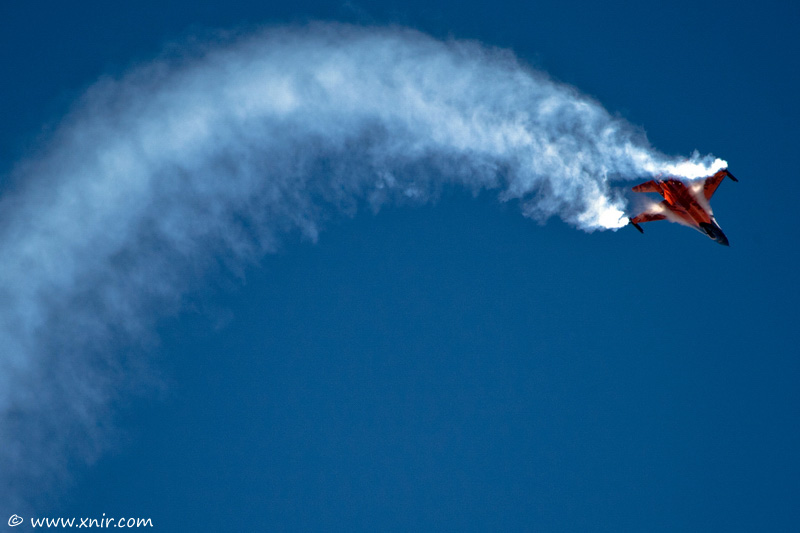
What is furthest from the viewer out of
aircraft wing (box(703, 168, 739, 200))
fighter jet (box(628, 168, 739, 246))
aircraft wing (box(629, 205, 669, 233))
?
aircraft wing (box(629, 205, 669, 233))

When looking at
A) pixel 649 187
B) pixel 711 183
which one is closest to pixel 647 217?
pixel 649 187

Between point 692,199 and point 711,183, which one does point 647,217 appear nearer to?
point 692,199

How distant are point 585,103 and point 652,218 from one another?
37.5 ft

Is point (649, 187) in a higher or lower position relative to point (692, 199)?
higher

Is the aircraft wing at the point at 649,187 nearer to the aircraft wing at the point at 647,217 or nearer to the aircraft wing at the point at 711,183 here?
the aircraft wing at the point at 647,217

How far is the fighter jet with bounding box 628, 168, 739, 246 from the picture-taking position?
62.5 metres

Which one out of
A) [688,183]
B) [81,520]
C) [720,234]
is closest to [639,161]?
[688,183]

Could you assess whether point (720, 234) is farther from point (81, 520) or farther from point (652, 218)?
point (81, 520)

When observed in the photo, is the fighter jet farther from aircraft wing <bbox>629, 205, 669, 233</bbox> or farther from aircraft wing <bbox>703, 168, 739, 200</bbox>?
aircraft wing <bbox>629, 205, 669, 233</bbox>

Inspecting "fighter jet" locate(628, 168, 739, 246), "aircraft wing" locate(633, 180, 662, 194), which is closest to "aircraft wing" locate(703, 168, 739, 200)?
"fighter jet" locate(628, 168, 739, 246)

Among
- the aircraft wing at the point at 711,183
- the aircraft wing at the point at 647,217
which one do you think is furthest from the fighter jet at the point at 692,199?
the aircraft wing at the point at 647,217

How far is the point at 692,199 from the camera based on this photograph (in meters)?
62.8

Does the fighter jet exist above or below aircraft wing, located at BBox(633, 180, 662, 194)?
below

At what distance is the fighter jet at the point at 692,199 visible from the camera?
205 ft
